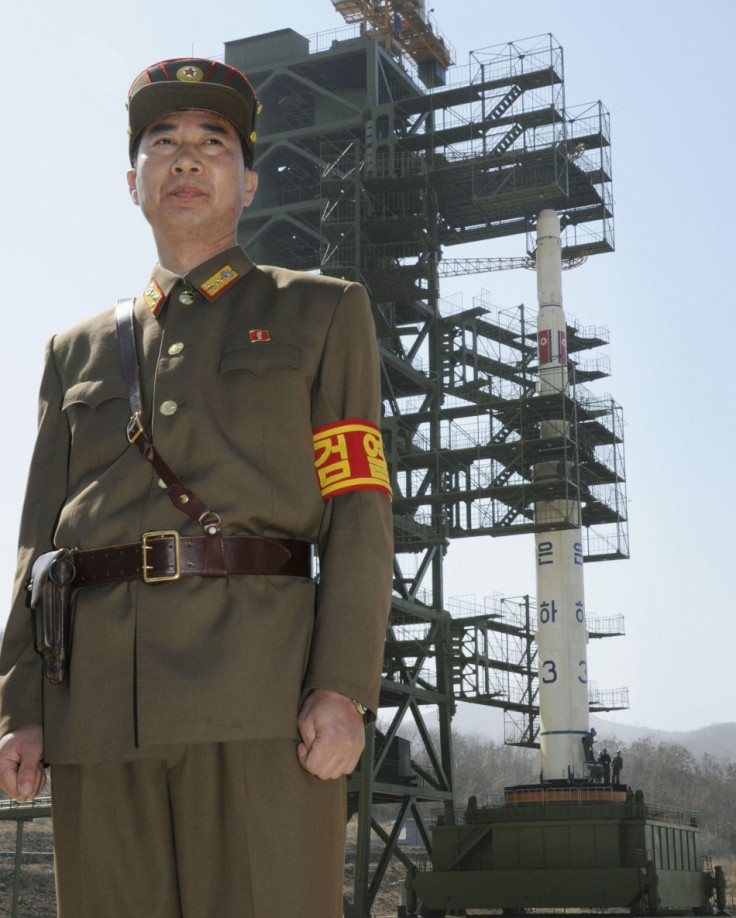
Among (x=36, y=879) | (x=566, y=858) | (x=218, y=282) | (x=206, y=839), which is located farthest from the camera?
(x=36, y=879)

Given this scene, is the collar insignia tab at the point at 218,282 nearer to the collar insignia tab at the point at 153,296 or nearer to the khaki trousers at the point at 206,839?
the collar insignia tab at the point at 153,296

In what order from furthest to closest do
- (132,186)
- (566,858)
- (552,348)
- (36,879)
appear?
(36,879)
(552,348)
(566,858)
(132,186)

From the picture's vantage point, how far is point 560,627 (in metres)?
28.5

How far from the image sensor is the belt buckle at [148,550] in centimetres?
288

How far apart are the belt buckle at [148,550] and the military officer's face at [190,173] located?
0.93 m

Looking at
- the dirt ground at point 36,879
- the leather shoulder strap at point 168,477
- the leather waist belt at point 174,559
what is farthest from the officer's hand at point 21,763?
the dirt ground at point 36,879

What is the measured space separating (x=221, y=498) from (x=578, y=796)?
25029mm

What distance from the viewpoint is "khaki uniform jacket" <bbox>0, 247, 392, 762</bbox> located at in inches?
111

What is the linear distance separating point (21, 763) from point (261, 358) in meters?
1.13

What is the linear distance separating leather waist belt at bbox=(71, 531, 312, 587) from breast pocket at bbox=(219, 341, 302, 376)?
1.49 feet

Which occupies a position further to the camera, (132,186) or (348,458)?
(132,186)

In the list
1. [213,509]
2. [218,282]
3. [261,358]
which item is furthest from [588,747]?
[213,509]

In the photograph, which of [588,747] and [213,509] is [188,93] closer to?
[213,509]

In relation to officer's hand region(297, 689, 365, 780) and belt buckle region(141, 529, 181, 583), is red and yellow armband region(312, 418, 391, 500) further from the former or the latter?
officer's hand region(297, 689, 365, 780)
